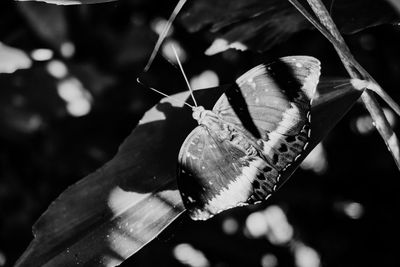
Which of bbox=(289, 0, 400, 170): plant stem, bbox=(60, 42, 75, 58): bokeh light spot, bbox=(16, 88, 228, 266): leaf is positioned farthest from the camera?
bbox=(60, 42, 75, 58): bokeh light spot

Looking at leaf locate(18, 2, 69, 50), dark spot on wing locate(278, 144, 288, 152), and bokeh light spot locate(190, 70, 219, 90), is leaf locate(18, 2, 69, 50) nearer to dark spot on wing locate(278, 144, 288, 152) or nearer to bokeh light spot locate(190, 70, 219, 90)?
bokeh light spot locate(190, 70, 219, 90)

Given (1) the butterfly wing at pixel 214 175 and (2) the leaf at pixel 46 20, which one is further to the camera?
(2) the leaf at pixel 46 20

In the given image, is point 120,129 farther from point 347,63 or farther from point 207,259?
point 347,63

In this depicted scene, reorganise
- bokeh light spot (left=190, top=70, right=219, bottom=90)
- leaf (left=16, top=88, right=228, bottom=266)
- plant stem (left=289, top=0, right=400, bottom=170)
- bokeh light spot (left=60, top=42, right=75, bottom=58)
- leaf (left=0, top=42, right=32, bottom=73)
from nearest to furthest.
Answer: plant stem (left=289, top=0, right=400, bottom=170) < leaf (left=16, top=88, right=228, bottom=266) < leaf (left=0, top=42, right=32, bottom=73) < bokeh light spot (left=60, top=42, right=75, bottom=58) < bokeh light spot (left=190, top=70, right=219, bottom=90)

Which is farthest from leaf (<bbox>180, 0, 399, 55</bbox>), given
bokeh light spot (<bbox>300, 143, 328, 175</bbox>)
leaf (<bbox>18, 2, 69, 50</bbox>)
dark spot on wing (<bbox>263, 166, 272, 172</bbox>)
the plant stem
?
bokeh light spot (<bbox>300, 143, 328, 175</bbox>)

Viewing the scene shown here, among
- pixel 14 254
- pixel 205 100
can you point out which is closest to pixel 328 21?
pixel 205 100

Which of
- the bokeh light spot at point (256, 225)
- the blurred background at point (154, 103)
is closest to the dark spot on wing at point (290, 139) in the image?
the blurred background at point (154, 103)

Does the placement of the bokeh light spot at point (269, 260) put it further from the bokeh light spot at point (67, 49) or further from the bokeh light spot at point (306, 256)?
the bokeh light spot at point (67, 49)
